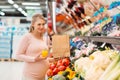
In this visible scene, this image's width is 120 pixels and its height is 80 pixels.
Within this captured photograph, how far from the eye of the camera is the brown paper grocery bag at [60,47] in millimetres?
3168

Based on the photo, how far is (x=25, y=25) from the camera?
39.9ft

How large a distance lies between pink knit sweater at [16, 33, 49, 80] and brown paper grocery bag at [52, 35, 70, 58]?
244 millimetres

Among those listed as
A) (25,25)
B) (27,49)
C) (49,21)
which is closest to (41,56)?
(27,49)

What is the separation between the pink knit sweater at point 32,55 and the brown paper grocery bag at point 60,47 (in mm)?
244

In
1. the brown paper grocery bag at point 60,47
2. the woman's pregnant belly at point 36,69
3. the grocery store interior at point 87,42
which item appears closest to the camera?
the grocery store interior at point 87,42

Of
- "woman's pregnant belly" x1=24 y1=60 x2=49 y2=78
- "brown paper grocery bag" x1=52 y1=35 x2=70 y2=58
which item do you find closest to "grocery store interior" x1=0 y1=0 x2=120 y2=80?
"brown paper grocery bag" x1=52 y1=35 x2=70 y2=58

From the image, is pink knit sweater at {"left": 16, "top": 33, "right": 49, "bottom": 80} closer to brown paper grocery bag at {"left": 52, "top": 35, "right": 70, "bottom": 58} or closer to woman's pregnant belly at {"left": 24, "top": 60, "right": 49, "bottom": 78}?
woman's pregnant belly at {"left": 24, "top": 60, "right": 49, "bottom": 78}

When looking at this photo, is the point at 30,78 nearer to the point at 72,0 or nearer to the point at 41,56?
the point at 41,56

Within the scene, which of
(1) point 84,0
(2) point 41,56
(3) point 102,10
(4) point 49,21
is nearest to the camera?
(3) point 102,10

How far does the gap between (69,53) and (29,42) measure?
1.81ft

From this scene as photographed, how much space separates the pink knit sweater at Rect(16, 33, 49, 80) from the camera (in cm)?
329

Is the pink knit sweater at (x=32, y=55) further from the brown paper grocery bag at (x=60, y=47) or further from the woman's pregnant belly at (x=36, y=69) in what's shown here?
the brown paper grocery bag at (x=60, y=47)

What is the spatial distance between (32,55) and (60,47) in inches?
16.2

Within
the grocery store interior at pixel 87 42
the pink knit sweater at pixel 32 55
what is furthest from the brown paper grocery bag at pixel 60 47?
the pink knit sweater at pixel 32 55
